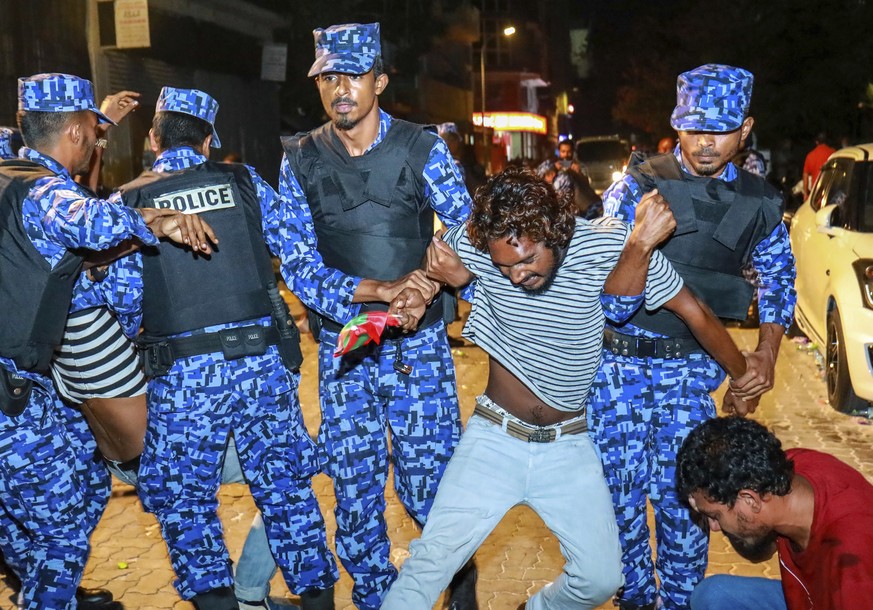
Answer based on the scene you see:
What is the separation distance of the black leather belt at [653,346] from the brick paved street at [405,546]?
127 cm

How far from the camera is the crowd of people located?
11.8ft

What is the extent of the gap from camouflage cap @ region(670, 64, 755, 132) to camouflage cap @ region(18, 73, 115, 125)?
2.40 meters

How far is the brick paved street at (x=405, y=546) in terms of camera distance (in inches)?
190

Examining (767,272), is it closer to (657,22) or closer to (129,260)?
(129,260)

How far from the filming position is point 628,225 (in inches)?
146

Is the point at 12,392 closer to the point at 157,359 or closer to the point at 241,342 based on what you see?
the point at 157,359

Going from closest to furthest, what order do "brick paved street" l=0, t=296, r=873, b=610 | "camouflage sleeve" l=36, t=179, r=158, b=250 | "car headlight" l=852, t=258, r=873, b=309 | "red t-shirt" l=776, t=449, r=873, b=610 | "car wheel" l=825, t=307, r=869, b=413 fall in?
"red t-shirt" l=776, t=449, r=873, b=610 → "camouflage sleeve" l=36, t=179, r=158, b=250 → "brick paved street" l=0, t=296, r=873, b=610 → "car headlight" l=852, t=258, r=873, b=309 → "car wheel" l=825, t=307, r=869, b=413

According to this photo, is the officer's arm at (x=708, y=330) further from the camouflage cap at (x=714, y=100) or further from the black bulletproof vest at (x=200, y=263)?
the black bulletproof vest at (x=200, y=263)

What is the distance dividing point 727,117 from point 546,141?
7171 cm

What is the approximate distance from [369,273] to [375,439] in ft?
2.28

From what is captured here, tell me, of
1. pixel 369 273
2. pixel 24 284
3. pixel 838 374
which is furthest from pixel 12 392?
pixel 838 374

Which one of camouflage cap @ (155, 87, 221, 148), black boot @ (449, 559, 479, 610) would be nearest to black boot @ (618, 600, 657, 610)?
black boot @ (449, 559, 479, 610)

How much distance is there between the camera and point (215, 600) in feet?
13.4

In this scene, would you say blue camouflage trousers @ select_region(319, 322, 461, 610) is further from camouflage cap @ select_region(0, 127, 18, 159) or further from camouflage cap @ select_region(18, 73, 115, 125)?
camouflage cap @ select_region(0, 127, 18, 159)
